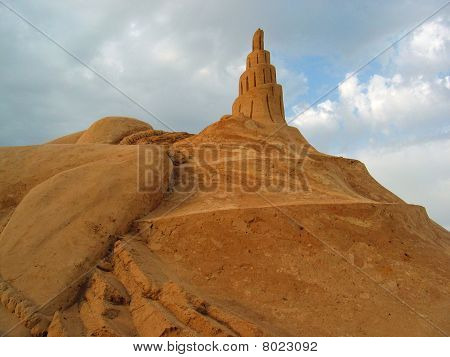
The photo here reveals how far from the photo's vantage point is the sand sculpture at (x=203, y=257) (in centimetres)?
434

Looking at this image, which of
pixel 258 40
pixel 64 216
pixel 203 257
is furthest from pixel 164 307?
pixel 258 40

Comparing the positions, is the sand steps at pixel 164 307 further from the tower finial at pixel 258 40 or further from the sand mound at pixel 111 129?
the sand mound at pixel 111 129

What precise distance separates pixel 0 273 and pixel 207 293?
275 centimetres

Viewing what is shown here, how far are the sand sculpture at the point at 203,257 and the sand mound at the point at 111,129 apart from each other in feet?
20.5

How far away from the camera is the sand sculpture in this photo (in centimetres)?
434

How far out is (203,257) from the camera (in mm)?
5410

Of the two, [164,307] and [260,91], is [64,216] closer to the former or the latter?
[164,307]

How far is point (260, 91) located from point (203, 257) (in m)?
7.02

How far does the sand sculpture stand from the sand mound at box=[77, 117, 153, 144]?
6252 millimetres

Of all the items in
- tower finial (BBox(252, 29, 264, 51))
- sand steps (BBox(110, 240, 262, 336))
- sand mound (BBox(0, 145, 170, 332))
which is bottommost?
sand steps (BBox(110, 240, 262, 336))

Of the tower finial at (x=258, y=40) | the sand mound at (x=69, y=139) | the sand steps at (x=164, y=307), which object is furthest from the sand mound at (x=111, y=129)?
the sand steps at (x=164, y=307)

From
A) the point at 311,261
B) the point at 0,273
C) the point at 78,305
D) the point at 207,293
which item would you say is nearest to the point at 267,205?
the point at 311,261

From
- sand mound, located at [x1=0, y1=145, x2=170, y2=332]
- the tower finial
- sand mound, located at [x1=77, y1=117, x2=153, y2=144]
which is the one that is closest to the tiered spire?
the tower finial

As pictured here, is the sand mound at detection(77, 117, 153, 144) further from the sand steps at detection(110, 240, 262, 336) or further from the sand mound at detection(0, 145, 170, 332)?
the sand steps at detection(110, 240, 262, 336)
